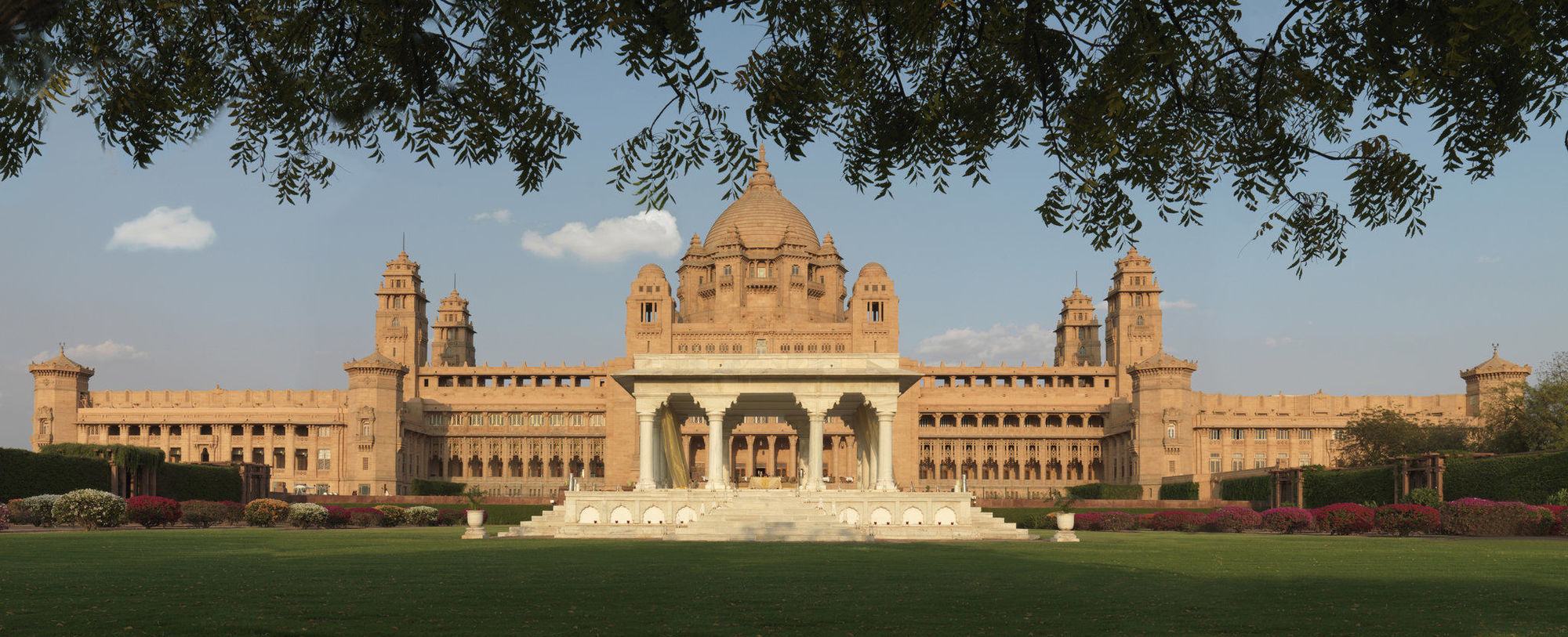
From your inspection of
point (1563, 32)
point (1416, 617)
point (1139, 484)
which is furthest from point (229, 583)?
point (1139, 484)

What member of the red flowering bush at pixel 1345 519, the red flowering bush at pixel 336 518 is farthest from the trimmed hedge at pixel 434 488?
the red flowering bush at pixel 1345 519

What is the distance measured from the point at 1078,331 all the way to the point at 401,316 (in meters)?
63.7

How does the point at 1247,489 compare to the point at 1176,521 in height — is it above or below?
below

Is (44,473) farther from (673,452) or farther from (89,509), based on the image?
(673,452)

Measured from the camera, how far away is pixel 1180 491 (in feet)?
271

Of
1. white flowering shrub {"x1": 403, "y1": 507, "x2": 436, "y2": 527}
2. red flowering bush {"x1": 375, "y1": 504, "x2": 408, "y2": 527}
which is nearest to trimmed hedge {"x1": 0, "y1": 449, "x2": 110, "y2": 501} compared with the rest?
red flowering bush {"x1": 375, "y1": 504, "x2": 408, "y2": 527}

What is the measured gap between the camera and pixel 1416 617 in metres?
14.1

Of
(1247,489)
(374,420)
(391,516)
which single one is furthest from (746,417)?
(391,516)

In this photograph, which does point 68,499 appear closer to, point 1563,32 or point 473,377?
point 1563,32

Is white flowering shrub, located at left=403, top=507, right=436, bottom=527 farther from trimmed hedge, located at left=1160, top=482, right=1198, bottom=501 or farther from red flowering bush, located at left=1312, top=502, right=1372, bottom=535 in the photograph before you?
trimmed hedge, located at left=1160, top=482, right=1198, bottom=501

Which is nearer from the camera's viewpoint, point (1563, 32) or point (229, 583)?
point (1563, 32)

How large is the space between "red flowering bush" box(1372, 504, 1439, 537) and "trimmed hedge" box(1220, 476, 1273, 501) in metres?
21.4

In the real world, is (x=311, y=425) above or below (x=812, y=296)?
below

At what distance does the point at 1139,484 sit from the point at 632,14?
84.1 metres
